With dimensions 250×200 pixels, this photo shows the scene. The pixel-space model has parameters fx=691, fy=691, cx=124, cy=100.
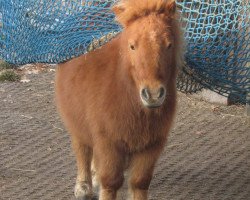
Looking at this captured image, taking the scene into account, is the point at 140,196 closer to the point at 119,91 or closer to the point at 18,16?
the point at 119,91

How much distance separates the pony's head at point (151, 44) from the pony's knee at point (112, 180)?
650 millimetres

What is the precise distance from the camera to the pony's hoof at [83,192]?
4.77 meters

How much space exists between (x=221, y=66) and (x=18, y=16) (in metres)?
1.45

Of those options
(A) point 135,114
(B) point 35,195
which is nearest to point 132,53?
(A) point 135,114

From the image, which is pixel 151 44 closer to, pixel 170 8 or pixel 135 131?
pixel 170 8

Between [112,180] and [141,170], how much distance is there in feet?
0.60

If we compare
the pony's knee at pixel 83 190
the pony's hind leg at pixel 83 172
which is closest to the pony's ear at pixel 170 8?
the pony's hind leg at pixel 83 172

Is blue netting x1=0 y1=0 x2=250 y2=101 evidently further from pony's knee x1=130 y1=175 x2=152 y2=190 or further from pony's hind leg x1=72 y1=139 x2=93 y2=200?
pony's knee x1=130 y1=175 x2=152 y2=190

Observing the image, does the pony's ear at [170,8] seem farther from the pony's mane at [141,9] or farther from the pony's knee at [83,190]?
the pony's knee at [83,190]

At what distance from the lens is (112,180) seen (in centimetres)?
412

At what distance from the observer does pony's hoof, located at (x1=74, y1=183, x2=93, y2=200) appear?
4.77 meters

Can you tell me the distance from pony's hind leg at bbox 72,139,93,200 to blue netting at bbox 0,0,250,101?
0.63 meters

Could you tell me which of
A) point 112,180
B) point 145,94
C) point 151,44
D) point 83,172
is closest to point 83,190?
point 83,172

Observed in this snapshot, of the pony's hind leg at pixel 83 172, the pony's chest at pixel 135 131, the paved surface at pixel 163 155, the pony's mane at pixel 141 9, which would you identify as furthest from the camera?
the paved surface at pixel 163 155
